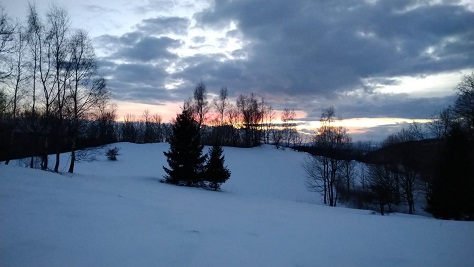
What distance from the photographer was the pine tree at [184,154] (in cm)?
2166

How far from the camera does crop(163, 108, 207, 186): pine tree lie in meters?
21.7

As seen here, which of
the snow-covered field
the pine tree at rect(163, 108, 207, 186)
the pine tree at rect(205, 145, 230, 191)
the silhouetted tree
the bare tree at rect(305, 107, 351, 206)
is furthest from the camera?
the bare tree at rect(305, 107, 351, 206)

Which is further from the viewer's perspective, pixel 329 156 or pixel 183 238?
pixel 329 156

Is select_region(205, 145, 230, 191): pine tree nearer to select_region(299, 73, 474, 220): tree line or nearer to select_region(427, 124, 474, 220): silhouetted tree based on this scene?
select_region(299, 73, 474, 220): tree line

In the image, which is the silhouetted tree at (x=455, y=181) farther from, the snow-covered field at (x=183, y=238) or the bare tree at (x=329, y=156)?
the snow-covered field at (x=183, y=238)

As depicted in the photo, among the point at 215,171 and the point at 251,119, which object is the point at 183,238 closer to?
the point at 215,171

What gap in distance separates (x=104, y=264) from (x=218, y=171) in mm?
18528

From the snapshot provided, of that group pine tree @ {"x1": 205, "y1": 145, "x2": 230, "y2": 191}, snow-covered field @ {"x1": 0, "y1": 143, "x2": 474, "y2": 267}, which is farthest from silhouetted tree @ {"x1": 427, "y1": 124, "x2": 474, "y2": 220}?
pine tree @ {"x1": 205, "y1": 145, "x2": 230, "y2": 191}

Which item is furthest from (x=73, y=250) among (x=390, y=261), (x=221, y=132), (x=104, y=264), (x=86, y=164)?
(x=221, y=132)

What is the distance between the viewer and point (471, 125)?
24.2 metres

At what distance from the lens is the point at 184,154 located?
71.5 feet

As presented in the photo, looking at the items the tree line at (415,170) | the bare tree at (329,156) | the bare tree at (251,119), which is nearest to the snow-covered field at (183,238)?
the tree line at (415,170)

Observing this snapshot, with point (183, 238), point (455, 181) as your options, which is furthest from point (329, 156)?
point (183, 238)

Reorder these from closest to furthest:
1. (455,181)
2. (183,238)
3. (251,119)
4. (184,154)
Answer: (183,238) → (455,181) → (184,154) → (251,119)
